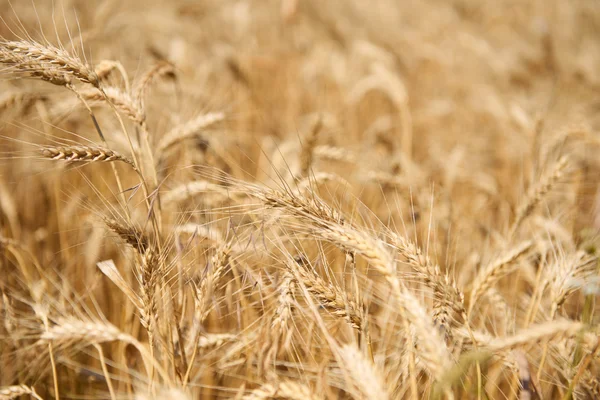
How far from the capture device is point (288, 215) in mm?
946

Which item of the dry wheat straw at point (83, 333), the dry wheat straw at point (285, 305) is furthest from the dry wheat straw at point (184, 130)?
the dry wheat straw at point (285, 305)

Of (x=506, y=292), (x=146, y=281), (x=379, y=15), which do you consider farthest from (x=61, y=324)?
(x=379, y=15)

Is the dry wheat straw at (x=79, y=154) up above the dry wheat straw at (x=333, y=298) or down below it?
above

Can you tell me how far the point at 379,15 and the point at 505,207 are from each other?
4.98 metres

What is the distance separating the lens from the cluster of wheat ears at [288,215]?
36.9 inches

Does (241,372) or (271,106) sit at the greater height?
(271,106)

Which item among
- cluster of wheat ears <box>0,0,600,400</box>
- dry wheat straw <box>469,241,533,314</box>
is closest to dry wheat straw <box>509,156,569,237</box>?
cluster of wheat ears <box>0,0,600,400</box>

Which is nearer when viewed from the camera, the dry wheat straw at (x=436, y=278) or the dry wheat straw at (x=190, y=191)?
the dry wheat straw at (x=436, y=278)

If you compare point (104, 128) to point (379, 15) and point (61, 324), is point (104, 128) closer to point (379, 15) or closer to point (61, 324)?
point (61, 324)

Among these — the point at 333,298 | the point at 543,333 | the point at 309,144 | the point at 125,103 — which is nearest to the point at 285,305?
the point at 333,298

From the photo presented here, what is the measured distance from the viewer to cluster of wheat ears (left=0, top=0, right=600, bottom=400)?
94 centimetres

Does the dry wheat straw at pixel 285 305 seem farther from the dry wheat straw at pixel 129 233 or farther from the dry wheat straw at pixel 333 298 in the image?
the dry wheat straw at pixel 129 233

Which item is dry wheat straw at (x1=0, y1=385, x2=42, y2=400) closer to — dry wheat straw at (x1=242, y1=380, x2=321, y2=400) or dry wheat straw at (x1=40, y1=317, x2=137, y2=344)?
dry wheat straw at (x1=40, y1=317, x2=137, y2=344)

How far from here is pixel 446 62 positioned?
412cm
